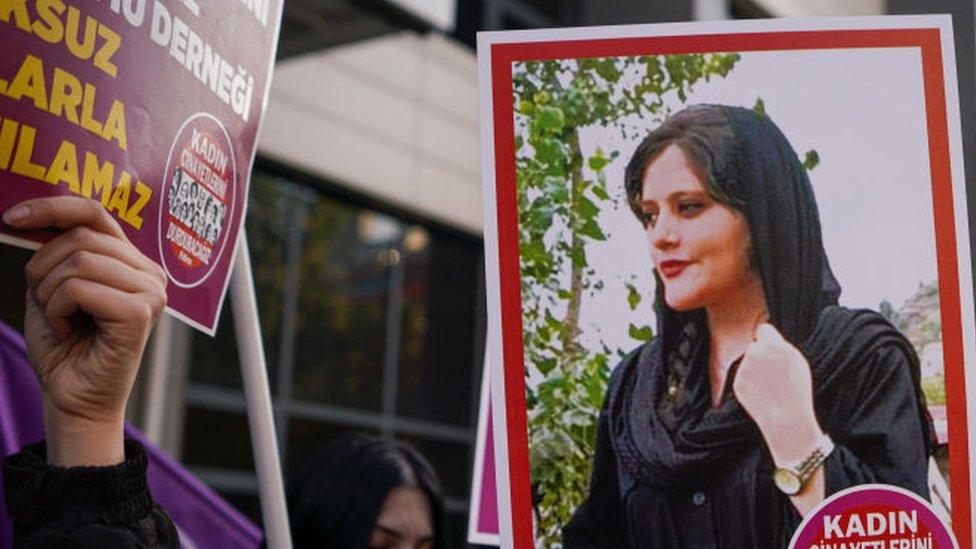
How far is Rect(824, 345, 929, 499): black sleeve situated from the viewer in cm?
138

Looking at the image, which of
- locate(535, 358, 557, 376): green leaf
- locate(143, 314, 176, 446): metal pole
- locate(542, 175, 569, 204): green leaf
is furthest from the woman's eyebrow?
locate(143, 314, 176, 446): metal pole

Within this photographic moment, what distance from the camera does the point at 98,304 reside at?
4.37 feet

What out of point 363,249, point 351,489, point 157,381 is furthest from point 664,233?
point 363,249

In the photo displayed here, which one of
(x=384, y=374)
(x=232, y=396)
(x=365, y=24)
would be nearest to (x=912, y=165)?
(x=365, y=24)

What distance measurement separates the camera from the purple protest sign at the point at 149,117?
1335mm

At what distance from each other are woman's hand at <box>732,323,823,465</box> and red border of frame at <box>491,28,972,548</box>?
152 millimetres

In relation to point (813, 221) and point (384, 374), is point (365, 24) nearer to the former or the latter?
point (384, 374)

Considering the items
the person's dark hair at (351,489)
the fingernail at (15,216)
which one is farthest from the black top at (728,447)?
the person's dark hair at (351,489)

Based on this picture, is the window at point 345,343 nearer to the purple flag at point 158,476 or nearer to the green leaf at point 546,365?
the purple flag at point 158,476

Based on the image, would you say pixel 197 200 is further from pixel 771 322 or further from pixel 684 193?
pixel 771 322

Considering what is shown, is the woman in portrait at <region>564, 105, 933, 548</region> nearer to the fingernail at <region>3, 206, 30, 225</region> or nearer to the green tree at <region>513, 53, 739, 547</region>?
the green tree at <region>513, 53, 739, 547</region>

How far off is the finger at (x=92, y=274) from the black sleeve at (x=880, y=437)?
70cm

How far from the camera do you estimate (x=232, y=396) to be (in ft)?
21.8

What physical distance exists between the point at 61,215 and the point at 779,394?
2.36ft
